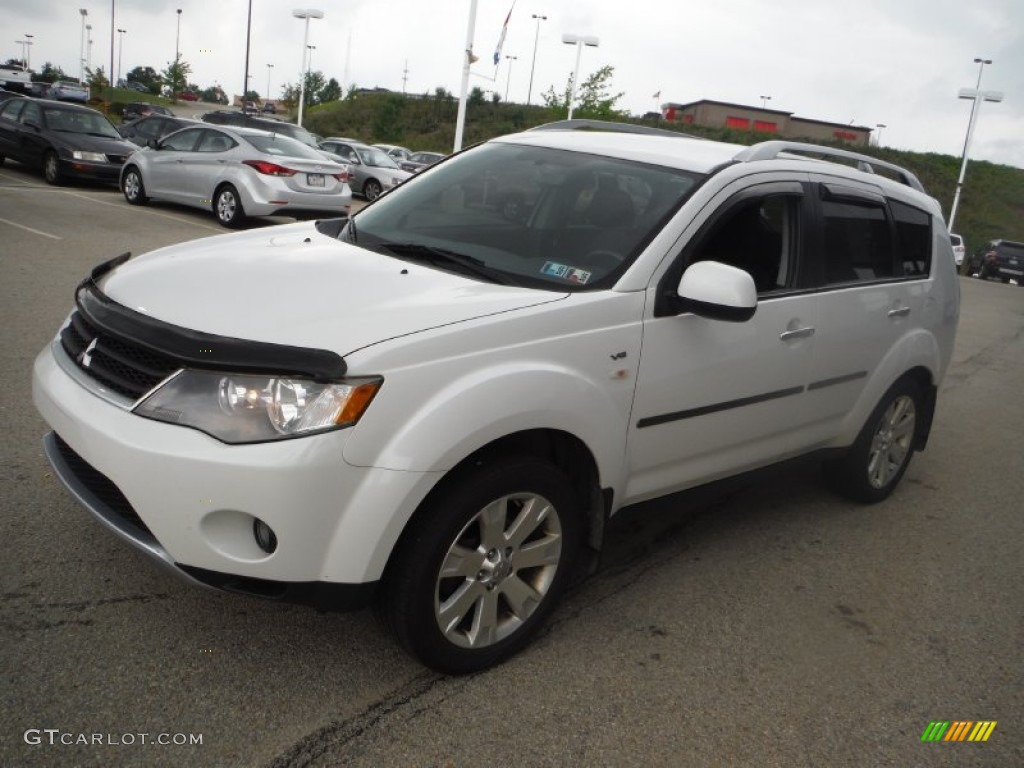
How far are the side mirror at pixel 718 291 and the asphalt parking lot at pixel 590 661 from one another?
0.88 meters

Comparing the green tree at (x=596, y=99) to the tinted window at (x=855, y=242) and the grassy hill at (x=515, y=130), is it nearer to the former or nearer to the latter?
the grassy hill at (x=515, y=130)

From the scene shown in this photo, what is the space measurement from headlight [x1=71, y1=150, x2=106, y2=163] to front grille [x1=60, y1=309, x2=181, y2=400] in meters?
15.0

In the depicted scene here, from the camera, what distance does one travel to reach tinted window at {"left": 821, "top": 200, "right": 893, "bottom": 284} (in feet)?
13.8

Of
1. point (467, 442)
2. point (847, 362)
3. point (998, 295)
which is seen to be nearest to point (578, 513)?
point (467, 442)

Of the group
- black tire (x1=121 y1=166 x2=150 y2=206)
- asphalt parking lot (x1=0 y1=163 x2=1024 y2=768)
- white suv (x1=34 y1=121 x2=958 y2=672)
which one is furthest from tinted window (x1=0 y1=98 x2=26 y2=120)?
white suv (x1=34 y1=121 x2=958 y2=672)

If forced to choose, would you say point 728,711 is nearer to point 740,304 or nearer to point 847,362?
point 740,304

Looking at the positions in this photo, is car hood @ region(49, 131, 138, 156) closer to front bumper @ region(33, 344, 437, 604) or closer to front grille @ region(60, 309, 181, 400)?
front grille @ region(60, 309, 181, 400)

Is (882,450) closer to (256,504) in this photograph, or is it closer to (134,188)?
(256,504)

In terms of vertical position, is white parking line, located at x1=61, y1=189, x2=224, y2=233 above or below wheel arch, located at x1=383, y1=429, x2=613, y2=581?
below

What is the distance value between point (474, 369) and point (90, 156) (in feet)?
52.4

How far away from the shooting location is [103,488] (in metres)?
2.81

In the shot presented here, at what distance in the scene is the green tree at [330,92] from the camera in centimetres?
10388

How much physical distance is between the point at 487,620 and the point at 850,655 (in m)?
1.45

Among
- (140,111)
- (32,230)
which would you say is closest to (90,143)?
(32,230)
